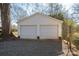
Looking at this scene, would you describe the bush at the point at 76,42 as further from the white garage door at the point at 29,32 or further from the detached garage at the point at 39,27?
the white garage door at the point at 29,32

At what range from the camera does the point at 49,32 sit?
3902 millimetres

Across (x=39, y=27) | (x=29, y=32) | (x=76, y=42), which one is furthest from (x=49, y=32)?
(x=76, y=42)

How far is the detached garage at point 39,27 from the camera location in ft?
12.7

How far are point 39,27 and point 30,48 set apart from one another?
0.36 metres

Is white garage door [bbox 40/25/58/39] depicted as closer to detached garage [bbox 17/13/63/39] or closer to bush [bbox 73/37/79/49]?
detached garage [bbox 17/13/63/39]

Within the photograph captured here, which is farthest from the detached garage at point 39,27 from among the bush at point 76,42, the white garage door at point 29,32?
the bush at point 76,42

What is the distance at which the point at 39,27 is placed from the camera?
3.94m

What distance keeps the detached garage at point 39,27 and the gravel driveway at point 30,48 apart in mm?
93

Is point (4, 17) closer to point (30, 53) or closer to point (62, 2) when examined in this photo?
point (30, 53)

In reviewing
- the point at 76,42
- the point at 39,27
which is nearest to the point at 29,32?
the point at 39,27

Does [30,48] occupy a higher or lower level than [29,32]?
lower

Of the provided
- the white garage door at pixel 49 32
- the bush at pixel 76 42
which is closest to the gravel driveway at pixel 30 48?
the white garage door at pixel 49 32

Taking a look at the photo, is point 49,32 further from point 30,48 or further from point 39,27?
point 30,48

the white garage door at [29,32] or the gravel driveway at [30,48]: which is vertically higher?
the white garage door at [29,32]
